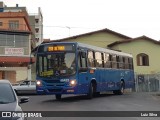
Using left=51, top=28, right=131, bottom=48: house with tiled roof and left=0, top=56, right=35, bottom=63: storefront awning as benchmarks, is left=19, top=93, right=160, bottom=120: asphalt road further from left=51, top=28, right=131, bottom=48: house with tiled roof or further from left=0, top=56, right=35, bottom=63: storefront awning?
Result: left=0, top=56, right=35, bottom=63: storefront awning

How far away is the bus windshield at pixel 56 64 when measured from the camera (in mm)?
20703

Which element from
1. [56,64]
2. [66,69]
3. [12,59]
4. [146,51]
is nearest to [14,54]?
[12,59]

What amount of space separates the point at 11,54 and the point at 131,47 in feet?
52.3

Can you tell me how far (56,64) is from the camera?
2089cm

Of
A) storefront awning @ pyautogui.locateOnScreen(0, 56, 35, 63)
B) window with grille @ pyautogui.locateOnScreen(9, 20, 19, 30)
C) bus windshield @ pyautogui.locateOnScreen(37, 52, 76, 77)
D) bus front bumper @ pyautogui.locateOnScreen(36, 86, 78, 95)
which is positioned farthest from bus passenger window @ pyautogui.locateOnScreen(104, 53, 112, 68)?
window with grille @ pyautogui.locateOnScreen(9, 20, 19, 30)

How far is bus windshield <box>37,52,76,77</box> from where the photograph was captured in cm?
2070

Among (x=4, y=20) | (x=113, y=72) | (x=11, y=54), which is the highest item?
(x=4, y=20)

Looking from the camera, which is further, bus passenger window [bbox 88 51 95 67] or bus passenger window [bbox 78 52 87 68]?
Result: bus passenger window [bbox 88 51 95 67]

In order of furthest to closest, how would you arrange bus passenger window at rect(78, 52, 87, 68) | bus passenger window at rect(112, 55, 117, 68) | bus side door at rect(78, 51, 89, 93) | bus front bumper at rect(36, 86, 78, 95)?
bus passenger window at rect(112, 55, 117, 68) → bus passenger window at rect(78, 52, 87, 68) → bus side door at rect(78, 51, 89, 93) → bus front bumper at rect(36, 86, 78, 95)

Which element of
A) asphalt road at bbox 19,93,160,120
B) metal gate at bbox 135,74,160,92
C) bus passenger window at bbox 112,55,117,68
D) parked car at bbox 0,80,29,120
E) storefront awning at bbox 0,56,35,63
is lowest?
asphalt road at bbox 19,93,160,120

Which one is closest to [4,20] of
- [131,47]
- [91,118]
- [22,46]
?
[22,46]

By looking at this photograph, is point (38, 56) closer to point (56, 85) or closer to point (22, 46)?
point (56, 85)

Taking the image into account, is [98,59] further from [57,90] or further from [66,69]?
[57,90]

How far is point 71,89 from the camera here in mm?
20516
